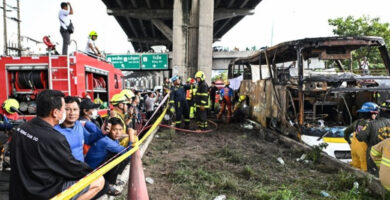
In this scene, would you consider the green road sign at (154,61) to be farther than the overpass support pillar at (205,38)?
Yes

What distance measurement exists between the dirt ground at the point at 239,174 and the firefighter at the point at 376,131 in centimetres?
54

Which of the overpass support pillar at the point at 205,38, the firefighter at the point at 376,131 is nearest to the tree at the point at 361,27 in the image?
the overpass support pillar at the point at 205,38

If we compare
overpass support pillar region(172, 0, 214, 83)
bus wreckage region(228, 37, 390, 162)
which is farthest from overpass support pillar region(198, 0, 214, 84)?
bus wreckage region(228, 37, 390, 162)

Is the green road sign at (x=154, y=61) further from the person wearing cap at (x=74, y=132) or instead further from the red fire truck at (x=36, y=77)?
the person wearing cap at (x=74, y=132)

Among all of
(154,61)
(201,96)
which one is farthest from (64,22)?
(154,61)

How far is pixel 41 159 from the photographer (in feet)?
6.24

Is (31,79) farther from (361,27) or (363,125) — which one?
(361,27)

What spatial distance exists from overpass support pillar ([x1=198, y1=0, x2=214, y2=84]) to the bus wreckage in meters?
9.96

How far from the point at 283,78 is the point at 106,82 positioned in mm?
5483

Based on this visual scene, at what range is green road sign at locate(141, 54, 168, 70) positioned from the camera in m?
22.0

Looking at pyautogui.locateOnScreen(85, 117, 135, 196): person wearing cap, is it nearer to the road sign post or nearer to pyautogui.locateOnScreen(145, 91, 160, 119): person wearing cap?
pyautogui.locateOnScreen(145, 91, 160, 119): person wearing cap

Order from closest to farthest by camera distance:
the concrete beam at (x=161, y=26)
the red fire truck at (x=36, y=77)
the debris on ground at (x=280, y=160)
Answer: the debris on ground at (x=280, y=160) → the red fire truck at (x=36, y=77) → the concrete beam at (x=161, y=26)

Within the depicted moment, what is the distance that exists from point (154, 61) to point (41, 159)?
2068 cm

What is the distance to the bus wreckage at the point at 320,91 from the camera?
518cm
